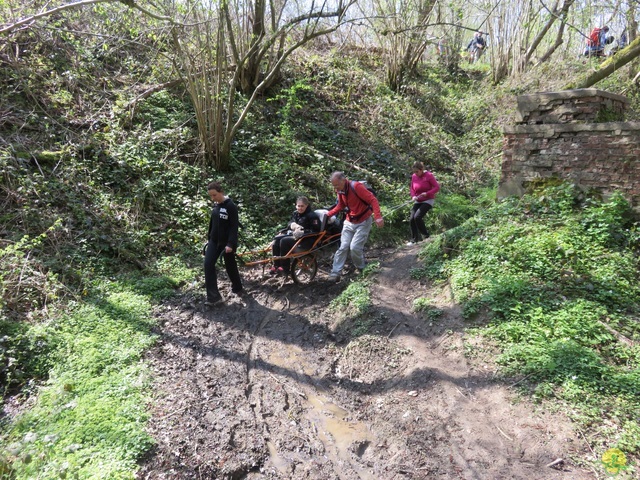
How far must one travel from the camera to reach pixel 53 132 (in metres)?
8.42

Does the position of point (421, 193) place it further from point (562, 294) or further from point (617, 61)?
point (617, 61)

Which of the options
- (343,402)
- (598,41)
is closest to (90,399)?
(343,402)

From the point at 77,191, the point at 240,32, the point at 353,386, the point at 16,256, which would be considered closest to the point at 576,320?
the point at 353,386

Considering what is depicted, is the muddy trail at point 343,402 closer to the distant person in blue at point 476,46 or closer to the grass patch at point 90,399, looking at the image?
the grass patch at point 90,399

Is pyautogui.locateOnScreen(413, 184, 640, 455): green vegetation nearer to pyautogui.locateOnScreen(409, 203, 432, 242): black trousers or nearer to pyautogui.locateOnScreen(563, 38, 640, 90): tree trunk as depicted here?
pyautogui.locateOnScreen(409, 203, 432, 242): black trousers

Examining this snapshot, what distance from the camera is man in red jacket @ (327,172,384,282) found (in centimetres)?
664

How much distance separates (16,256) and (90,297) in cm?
122

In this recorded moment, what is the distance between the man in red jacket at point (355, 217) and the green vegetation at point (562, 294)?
1074 millimetres

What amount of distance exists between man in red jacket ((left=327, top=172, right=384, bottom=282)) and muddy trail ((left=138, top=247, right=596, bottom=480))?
925 millimetres

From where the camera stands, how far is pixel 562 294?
4.72 metres

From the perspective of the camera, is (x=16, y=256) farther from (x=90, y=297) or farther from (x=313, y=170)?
(x=313, y=170)

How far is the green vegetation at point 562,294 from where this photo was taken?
11.8 ft

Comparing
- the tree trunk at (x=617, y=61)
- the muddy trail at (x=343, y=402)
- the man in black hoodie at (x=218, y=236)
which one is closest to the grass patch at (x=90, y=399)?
the muddy trail at (x=343, y=402)

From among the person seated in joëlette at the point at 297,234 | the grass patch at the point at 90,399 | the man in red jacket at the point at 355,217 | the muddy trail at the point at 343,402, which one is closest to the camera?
the grass patch at the point at 90,399
